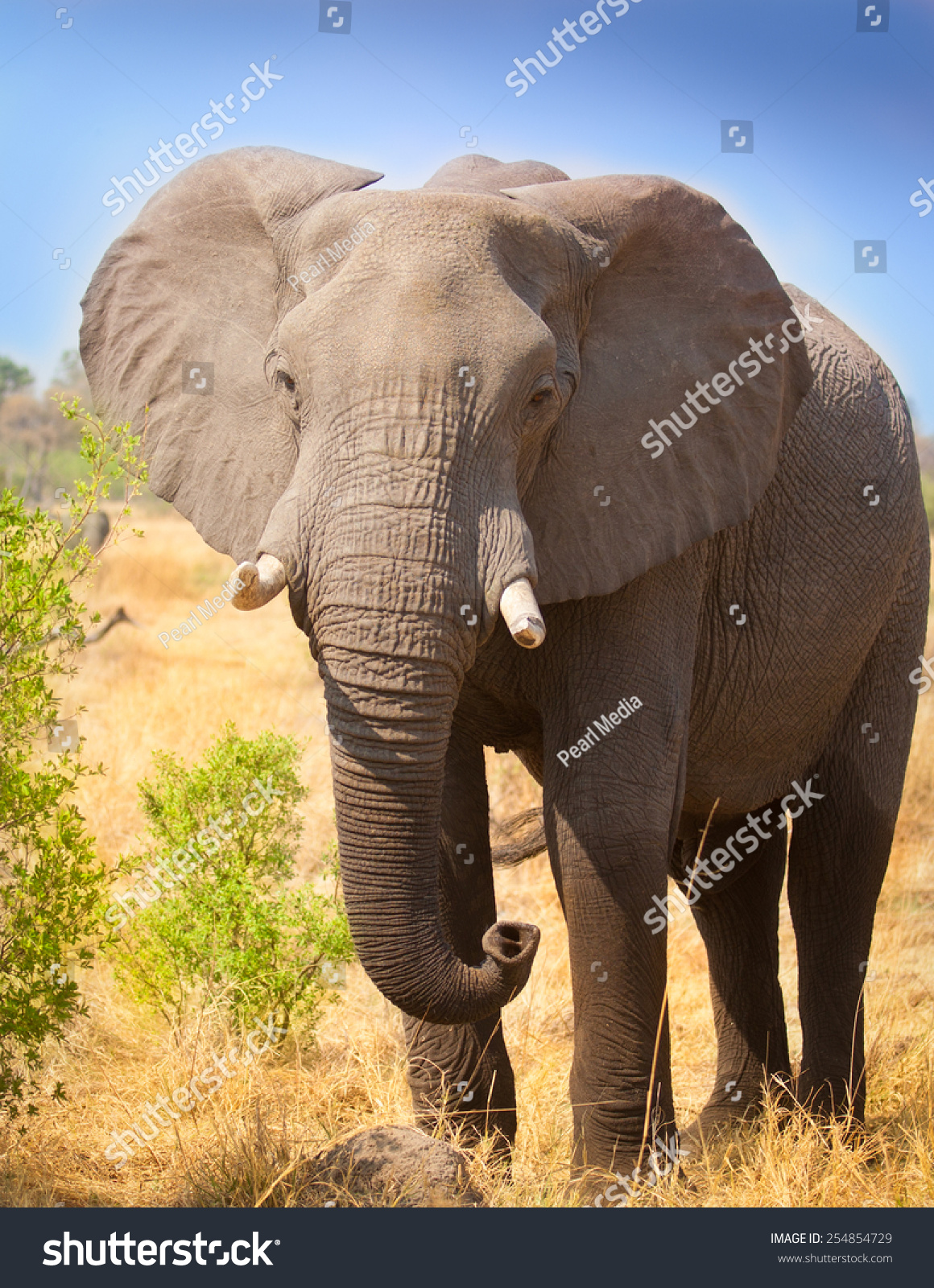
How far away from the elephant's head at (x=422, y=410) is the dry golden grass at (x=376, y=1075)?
130cm

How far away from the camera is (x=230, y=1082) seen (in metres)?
5.22

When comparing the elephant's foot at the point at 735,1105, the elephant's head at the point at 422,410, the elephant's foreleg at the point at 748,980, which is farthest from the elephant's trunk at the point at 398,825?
the elephant's foreleg at the point at 748,980

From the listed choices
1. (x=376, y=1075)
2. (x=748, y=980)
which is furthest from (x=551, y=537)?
(x=748, y=980)

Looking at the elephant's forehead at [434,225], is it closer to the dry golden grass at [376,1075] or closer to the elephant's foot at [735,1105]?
the dry golden grass at [376,1075]

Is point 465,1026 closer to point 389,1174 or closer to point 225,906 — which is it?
point 389,1174

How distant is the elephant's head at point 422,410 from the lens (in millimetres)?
3705

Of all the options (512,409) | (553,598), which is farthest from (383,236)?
(553,598)

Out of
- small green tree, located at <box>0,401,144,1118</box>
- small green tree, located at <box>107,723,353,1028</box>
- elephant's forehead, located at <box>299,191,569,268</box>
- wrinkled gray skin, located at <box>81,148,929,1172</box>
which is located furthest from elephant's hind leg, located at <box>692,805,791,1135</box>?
elephant's forehead, located at <box>299,191,569,268</box>

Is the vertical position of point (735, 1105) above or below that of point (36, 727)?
below

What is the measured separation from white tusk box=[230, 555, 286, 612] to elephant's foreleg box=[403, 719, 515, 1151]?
1.57 meters

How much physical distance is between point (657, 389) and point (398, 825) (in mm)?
1633

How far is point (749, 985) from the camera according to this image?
21.1 ft

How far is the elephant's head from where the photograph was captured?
12.2 feet

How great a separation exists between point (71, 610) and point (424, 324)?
1.58 metres
